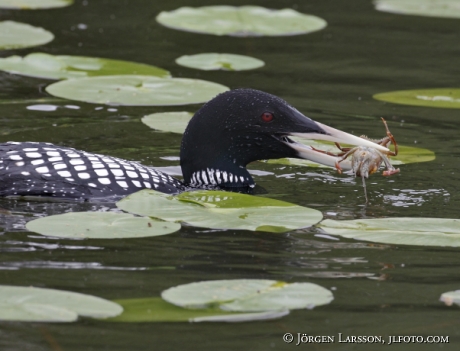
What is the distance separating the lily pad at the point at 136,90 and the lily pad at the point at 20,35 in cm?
162

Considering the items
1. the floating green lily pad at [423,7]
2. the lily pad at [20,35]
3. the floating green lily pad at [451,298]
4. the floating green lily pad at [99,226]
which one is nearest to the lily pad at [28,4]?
the lily pad at [20,35]

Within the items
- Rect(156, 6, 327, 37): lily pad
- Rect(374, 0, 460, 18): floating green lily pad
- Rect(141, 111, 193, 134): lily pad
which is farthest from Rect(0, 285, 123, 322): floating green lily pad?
Rect(374, 0, 460, 18): floating green lily pad

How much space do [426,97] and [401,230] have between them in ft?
12.1

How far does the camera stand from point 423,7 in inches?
477

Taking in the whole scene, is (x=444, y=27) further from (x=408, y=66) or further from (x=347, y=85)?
(x=347, y=85)

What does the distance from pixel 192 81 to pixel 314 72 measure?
5.89 feet

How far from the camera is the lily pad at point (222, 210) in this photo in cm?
512

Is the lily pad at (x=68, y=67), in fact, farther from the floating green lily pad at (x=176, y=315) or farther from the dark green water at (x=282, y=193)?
the floating green lily pad at (x=176, y=315)

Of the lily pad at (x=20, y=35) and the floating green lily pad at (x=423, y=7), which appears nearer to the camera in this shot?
the lily pad at (x=20, y=35)

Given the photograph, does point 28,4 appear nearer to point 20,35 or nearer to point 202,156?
point 20,35

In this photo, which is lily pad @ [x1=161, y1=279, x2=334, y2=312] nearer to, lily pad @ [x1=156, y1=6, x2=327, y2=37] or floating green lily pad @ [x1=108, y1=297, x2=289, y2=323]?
floating green lily pad @ [x1=108, y1=297, x2=289, y2=323]

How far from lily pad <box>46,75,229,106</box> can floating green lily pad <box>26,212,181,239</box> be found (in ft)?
9.33

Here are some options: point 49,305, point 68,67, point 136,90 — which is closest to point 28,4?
point 68,67

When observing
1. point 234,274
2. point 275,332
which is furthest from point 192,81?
point 275,332
